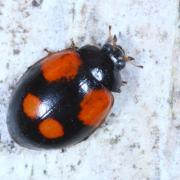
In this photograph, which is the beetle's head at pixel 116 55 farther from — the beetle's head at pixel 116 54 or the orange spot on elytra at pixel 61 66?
the orange spot on elytra at pixel 61 66

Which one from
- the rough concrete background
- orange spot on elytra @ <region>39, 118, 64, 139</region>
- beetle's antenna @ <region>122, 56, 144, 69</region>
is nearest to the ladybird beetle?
orange spot on elytra @ <region>39, 118, 64, 139</region>

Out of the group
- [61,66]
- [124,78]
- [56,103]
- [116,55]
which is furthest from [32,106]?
[124,78]

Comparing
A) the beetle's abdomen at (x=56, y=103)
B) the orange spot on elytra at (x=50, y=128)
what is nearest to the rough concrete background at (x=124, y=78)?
the beetle's abdomen at (x=56, y=103)

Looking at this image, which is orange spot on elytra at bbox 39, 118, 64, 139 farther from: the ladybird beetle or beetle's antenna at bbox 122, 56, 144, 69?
beetle's antenna at bbox 122, 56, 144, 69

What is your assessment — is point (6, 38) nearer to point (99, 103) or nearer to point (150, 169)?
point (99, 103)

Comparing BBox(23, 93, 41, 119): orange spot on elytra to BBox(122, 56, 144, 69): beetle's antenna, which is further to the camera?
BBox(122, 56, 144, 69): beetle's antenna

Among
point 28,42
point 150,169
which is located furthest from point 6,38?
point 150,169

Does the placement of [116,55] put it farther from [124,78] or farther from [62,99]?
[62,99]
